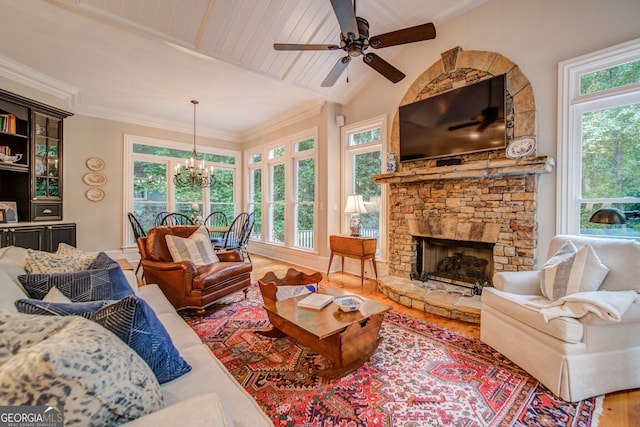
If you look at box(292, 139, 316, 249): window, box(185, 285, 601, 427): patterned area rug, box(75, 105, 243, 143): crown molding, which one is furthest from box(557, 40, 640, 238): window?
box(75, 105, 243, 143): crown molding

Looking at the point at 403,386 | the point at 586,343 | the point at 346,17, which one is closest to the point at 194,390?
the point at 403,386

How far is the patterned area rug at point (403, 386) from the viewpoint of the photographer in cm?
156

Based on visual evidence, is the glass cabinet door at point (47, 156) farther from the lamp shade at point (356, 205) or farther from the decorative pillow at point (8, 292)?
the lamp shade at point (356, 205)

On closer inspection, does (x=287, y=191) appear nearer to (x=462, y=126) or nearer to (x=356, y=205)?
(x=356, y=205)

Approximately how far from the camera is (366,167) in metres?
4.64

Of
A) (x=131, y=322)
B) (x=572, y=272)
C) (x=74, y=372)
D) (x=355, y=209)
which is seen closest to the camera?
(x=74, y=372)

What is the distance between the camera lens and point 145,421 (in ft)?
2.39

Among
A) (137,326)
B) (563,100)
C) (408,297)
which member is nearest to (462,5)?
(563,100)

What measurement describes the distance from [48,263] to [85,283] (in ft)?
1.05

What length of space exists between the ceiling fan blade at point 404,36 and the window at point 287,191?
8.71ft

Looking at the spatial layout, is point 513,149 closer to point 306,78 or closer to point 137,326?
point 306,78

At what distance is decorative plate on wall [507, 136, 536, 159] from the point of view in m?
2.90

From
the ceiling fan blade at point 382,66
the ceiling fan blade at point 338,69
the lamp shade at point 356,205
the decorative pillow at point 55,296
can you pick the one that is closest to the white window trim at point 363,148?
the lamp shade at point 356,205

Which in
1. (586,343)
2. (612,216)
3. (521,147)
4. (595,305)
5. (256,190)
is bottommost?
(586,343)
